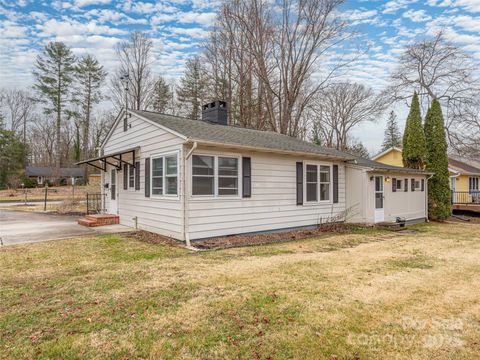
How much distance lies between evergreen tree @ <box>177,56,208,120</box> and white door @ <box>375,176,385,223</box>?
15.4 m

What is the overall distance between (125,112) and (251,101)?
11.0 m

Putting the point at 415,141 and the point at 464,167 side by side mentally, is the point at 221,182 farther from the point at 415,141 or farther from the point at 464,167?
the point at 464,167

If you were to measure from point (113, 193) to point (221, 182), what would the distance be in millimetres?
5712

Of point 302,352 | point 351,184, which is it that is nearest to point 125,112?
point 351,184

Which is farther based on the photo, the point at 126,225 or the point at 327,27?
the point at 327,27

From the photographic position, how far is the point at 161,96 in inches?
1009

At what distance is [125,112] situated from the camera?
34.5ft

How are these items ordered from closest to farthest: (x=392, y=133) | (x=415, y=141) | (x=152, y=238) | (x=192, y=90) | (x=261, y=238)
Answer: (x=152, y=238) → (x=261, y=238) → (x=415, y=141) → (x=192, y=90) → (x=392, y=133)

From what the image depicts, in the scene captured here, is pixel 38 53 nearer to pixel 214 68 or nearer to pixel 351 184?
pixel 214 68

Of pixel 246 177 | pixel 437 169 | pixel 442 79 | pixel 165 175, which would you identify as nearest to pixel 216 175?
pixel 246 177

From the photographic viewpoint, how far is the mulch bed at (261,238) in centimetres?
737

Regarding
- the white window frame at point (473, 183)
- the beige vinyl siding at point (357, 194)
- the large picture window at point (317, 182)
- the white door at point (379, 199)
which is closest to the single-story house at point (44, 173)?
the large picture window at point (317, 182)

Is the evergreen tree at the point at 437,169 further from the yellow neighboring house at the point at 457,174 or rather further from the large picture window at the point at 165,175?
the large picture window at the point at 165,175

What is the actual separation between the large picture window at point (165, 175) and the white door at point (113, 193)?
343 cm
